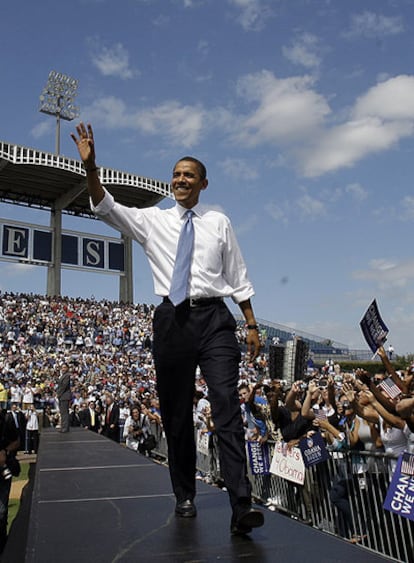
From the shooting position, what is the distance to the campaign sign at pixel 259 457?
6716 mm

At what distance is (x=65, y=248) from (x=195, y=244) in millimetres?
33476

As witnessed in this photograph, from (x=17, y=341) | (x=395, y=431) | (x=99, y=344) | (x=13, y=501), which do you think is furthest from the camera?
(x=99, y=344)

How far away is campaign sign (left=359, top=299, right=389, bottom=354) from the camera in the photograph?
6.39 meters

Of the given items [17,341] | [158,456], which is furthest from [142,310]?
[158,456]

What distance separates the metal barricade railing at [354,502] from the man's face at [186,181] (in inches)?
115

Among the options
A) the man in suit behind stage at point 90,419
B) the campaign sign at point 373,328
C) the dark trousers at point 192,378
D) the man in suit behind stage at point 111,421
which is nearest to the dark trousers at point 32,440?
the man in suit behind stage at point 90,419

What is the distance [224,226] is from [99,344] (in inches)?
998

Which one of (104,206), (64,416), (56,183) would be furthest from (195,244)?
(56,183)

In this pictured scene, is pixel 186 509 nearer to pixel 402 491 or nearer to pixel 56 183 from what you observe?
pixel 402 491

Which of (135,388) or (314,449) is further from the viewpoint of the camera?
(135,388)

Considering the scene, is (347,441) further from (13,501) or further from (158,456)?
(158,456)

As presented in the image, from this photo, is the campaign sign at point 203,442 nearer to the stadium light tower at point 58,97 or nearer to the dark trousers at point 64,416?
the dark trousers at point 64,416

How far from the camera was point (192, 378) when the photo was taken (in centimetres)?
257

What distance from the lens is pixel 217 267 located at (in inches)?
104
